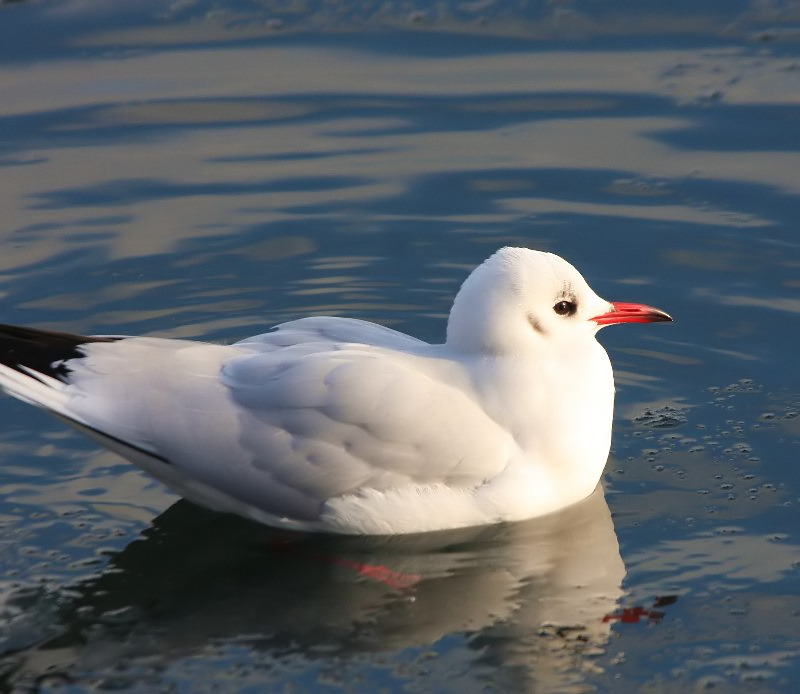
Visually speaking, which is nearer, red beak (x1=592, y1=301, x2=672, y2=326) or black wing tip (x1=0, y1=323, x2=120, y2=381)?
black wing tip (x1=0, y1=323, x2=120, y2=381)

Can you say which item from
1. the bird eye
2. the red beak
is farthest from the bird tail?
the red beak

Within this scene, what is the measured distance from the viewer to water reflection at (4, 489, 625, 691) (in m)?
5.74

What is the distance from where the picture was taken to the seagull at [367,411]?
6195mm

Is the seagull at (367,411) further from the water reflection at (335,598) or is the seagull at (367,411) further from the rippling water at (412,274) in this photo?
the rippling water at (412,274)

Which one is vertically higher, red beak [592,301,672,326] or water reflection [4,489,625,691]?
red beak [592,301,672,326]

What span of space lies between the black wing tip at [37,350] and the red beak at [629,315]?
2.17 meters

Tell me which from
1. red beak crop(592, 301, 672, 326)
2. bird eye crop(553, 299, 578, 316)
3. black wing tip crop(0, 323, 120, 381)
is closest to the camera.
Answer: black wing tip crop(0, 323, 120, 381)

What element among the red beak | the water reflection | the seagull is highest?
the red beak

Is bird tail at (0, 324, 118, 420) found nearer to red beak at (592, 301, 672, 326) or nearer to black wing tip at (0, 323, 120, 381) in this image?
black wing tip at (0, 323, 120, 381)

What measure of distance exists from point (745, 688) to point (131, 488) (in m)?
2.83

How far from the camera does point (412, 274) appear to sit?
28.5 ft

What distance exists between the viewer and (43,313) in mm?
8305

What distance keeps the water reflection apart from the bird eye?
834mm

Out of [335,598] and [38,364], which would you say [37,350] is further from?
[335,598]
